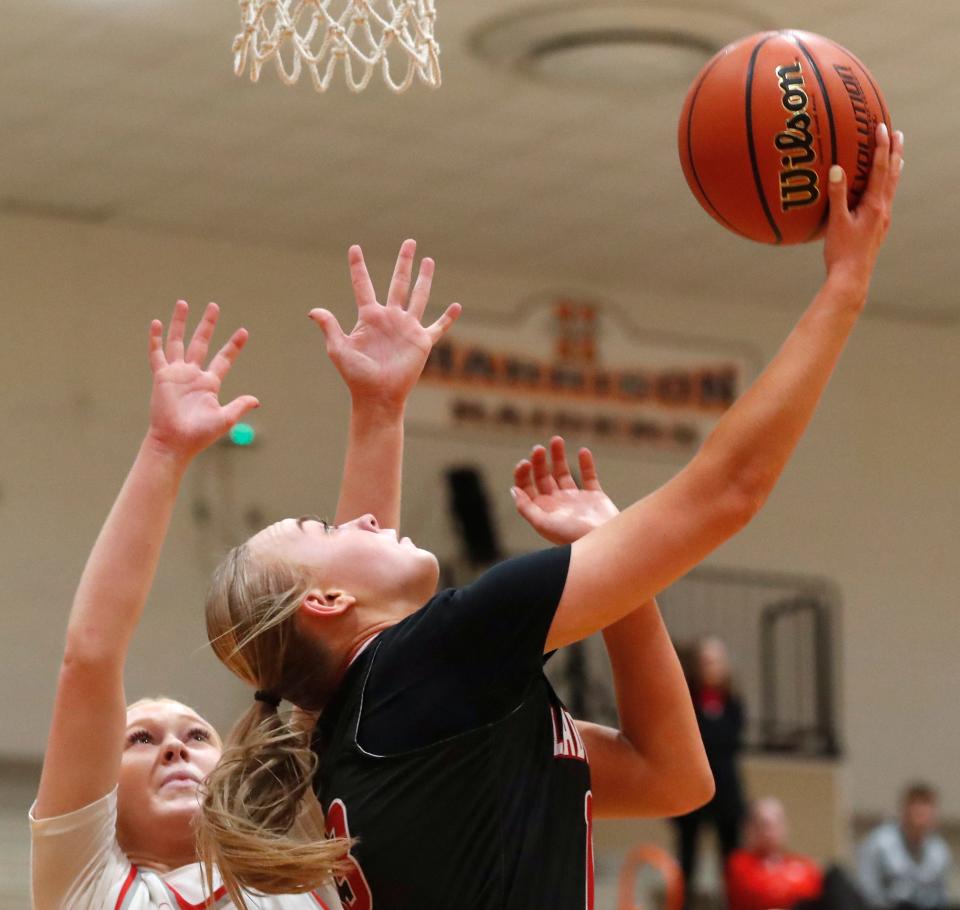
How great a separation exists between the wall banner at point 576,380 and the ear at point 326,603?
8.96 m

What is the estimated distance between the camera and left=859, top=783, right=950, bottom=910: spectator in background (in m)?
9.57

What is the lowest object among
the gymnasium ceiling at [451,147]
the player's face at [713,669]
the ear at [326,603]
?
the ear at [326,603]

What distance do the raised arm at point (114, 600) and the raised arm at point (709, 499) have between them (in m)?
0.50

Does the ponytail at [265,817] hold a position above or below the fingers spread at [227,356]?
below

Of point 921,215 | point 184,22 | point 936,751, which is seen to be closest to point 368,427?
point 184,22

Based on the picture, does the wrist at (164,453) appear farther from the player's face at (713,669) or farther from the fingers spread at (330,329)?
the player's face at (713,669)

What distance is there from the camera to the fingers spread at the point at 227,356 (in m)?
2.28

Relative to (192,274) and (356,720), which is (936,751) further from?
(356,720)

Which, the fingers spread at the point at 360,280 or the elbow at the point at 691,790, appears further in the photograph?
the fingers spread at the point at 360,280

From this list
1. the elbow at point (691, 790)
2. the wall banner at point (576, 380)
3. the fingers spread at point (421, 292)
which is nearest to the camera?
the elbow at point (691, 790)

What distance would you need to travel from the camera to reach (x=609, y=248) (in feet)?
36.3

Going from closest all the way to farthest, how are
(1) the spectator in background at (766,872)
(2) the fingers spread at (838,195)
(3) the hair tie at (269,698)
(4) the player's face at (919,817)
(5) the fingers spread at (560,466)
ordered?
1. (2) the fingers spread at (838,195)
2. (3) the hair tie at (269,698)
3. (5) the fingers spread at (560,466)
4. (1) the spectator in background at (766,872)
5. (4) the player's face at (919,817)

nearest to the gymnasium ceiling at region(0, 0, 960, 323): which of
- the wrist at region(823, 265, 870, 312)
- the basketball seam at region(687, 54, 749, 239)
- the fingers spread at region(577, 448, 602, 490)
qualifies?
the basketball seam at region(687, 54, 749, 239)

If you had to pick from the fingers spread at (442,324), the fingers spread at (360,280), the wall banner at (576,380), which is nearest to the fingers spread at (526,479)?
the fingers spread at (442,324)
